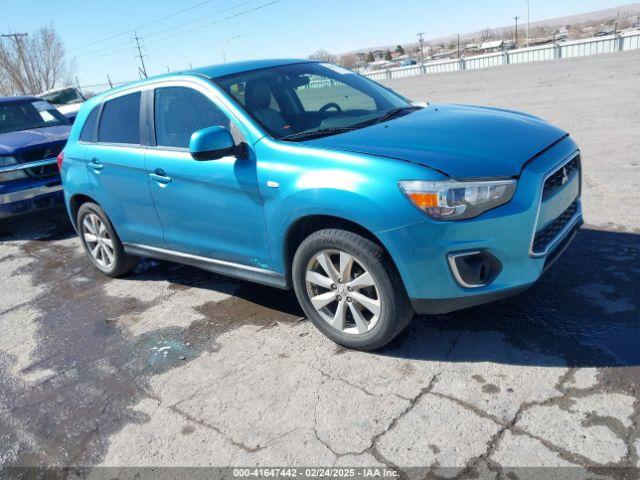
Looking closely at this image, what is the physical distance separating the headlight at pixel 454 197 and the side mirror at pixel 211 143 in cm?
122

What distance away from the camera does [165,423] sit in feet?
9.95

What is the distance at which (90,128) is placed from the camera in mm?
5062

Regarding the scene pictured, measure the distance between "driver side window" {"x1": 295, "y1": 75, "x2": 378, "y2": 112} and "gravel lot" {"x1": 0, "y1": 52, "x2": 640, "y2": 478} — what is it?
1.52 meters

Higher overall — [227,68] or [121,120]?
[227,68]

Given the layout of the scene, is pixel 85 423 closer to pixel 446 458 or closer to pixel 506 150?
pixel 446 458

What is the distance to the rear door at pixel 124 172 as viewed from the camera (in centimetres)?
438

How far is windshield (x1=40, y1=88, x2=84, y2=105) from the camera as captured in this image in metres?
19.6

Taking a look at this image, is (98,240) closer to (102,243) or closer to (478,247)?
(102,243)

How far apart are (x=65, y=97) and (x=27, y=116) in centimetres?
1257

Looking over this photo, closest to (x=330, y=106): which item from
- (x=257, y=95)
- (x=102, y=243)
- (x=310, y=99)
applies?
(x=310, y=99)

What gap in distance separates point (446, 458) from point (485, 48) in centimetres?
8738

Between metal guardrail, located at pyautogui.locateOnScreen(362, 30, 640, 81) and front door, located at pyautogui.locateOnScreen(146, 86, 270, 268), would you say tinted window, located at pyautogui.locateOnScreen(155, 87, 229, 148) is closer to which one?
front door, located at pyautogui.locateOnScreen(146, 86, 270, 268)

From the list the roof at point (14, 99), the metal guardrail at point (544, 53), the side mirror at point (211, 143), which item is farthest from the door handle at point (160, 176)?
the metal guardrail at point (544, 53)

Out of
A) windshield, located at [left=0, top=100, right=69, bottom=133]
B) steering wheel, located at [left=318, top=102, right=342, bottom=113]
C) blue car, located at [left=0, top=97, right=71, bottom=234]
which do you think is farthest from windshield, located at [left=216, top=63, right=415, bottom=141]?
windshield, located at [left=0, top=100, right=69, bottom=133]
